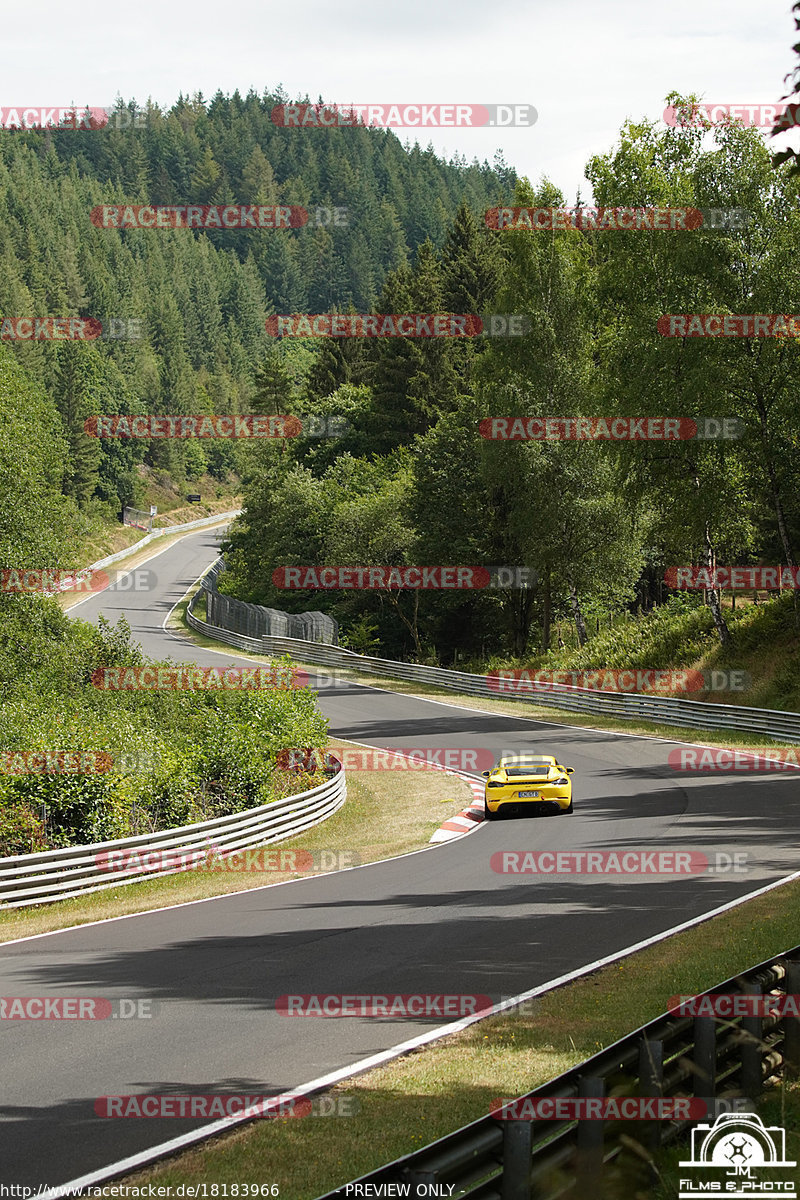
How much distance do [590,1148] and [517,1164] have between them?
1.94 feet

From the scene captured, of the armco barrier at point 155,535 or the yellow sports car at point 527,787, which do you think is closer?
the yellow sports car at point 527,787

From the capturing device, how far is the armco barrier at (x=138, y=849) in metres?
16.8

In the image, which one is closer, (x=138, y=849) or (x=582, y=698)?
(x=138, y=849)

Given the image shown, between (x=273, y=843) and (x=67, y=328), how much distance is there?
139041 mm

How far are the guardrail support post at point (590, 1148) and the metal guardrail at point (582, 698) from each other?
25777 millimetres

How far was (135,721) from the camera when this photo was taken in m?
28.1
